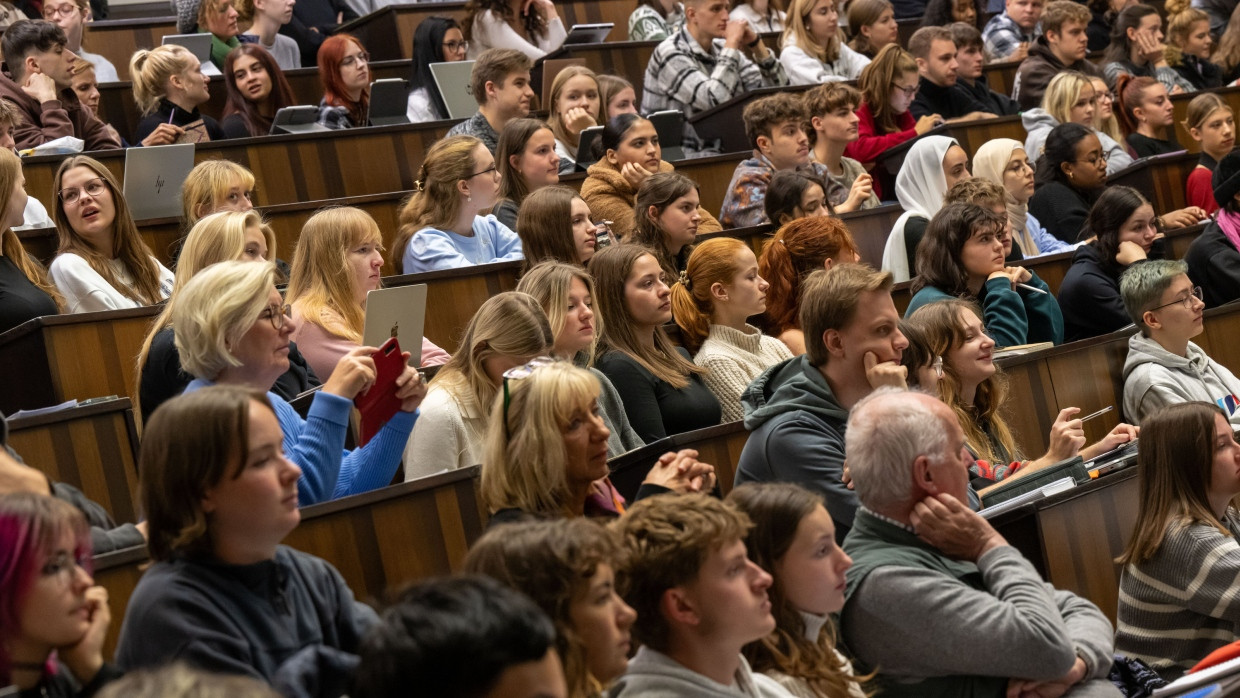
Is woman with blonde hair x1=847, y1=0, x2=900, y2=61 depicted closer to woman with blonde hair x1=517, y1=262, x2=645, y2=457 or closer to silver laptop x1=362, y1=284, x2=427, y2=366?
woman with blonde hair x1=517, y1=262, x2=645, y2=457

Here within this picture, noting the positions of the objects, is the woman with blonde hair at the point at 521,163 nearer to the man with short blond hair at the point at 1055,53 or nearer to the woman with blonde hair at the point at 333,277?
the woman with blonde hair at the point at 333,277

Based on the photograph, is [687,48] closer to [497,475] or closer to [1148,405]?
[1148,405]

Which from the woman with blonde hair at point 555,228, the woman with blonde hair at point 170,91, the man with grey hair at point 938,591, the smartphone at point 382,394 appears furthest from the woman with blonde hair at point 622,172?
the man with grey hair at point 938,591

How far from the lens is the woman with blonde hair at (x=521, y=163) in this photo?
4.19 m

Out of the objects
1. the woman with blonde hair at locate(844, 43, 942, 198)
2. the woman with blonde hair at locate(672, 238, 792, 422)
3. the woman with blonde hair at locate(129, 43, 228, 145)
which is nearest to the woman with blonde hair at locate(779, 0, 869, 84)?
the woman with blonde hair at locate(844, 43, 942, 198)

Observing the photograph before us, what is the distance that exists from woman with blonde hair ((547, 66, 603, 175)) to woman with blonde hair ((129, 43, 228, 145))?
1.12 metres

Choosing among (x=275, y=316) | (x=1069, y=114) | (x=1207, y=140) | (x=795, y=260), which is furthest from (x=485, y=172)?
(x=1207, y=140)

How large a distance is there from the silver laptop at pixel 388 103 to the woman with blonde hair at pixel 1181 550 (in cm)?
307

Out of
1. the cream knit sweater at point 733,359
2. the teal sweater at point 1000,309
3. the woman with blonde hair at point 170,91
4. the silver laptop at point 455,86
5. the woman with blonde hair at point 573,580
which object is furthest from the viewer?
the silver laptop at point 455,86

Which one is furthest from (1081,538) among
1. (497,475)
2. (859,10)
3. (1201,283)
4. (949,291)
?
(859,10)

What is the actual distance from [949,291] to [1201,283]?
1.10 meters

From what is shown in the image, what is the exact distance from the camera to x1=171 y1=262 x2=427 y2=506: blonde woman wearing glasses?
229 cm

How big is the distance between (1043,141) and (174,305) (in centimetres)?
389

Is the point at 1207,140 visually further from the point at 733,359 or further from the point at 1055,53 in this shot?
the point at 733,359
